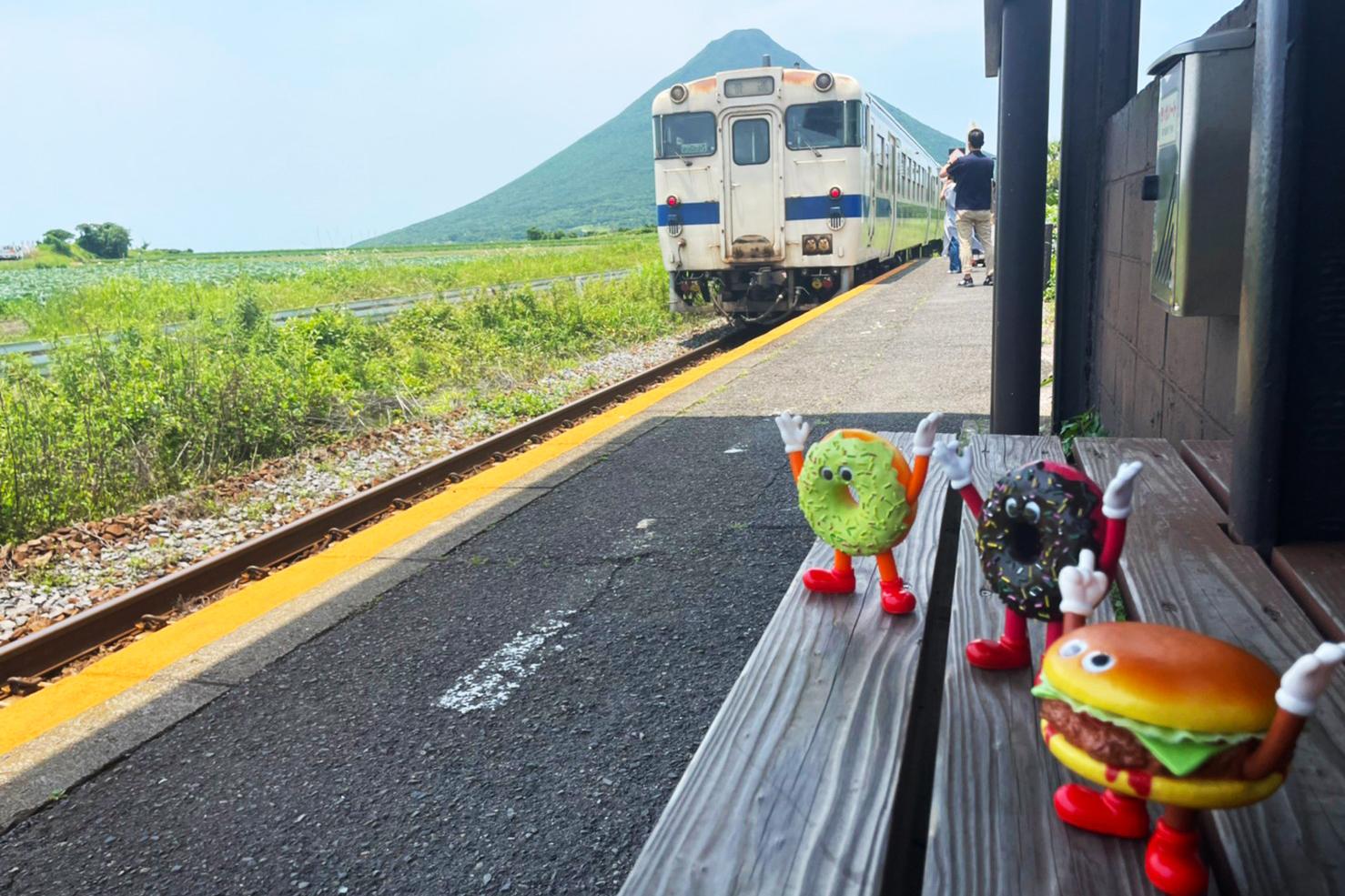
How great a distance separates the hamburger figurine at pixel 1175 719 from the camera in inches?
34.0

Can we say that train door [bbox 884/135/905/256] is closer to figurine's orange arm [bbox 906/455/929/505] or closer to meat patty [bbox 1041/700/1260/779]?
figurine's orange arm [bbox 906/455/929/505]

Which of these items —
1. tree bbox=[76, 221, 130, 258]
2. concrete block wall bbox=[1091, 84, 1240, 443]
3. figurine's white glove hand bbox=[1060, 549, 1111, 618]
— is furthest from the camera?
tree bbox=[76, 221, 130, 258]

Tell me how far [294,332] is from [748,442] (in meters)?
5.95

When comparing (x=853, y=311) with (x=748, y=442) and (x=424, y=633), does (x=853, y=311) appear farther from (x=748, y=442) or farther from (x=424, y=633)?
(x=424, y=633)

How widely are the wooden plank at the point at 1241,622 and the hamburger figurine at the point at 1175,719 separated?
0.07 metres

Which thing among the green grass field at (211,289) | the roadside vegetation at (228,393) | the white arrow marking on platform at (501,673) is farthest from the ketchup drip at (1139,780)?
the green grass field at (211,289)

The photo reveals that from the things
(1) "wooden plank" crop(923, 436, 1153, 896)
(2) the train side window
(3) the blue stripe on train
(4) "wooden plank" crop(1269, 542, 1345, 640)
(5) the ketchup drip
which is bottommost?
(1) "wooden plank" crop(923, 436, 1153, 896)

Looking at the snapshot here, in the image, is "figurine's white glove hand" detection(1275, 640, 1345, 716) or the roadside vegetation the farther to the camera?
the roadside vegetation

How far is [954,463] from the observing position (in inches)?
55.7

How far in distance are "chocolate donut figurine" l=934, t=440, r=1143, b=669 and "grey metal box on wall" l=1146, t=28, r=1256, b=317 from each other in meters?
1.45

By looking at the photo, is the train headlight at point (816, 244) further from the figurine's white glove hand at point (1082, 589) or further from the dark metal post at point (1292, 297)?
the figurine's white glove hand at point (1082, 589)

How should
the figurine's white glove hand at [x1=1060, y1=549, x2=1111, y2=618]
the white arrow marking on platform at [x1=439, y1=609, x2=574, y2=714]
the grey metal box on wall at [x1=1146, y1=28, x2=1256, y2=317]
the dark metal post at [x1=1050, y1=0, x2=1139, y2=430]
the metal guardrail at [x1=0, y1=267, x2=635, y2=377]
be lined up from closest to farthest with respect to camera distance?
1. the figurine's white glove hand at [x1=1060, y1=549, x2=1111, y2=618]
2. the grey metal box on wall at [x1=1146, y1=28, x2=1256, y2=317]
3. the white arrow marking on platform at [x1=439, y1=609, x2=574, y2=714]
4. the dark metal post at [x1=1050, y1=0, x2=1139, y2=430]
5. the metal guardrail at [x1=0, y1=267, x2=635, y2=377]

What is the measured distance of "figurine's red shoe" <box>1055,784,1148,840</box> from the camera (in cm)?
102

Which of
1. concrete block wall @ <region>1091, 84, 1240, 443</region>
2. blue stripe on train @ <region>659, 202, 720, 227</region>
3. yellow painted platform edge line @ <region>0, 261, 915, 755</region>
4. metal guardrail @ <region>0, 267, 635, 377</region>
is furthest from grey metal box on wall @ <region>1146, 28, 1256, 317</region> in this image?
blue stripe on train @ <region>659, 202, 720, 227</region>
